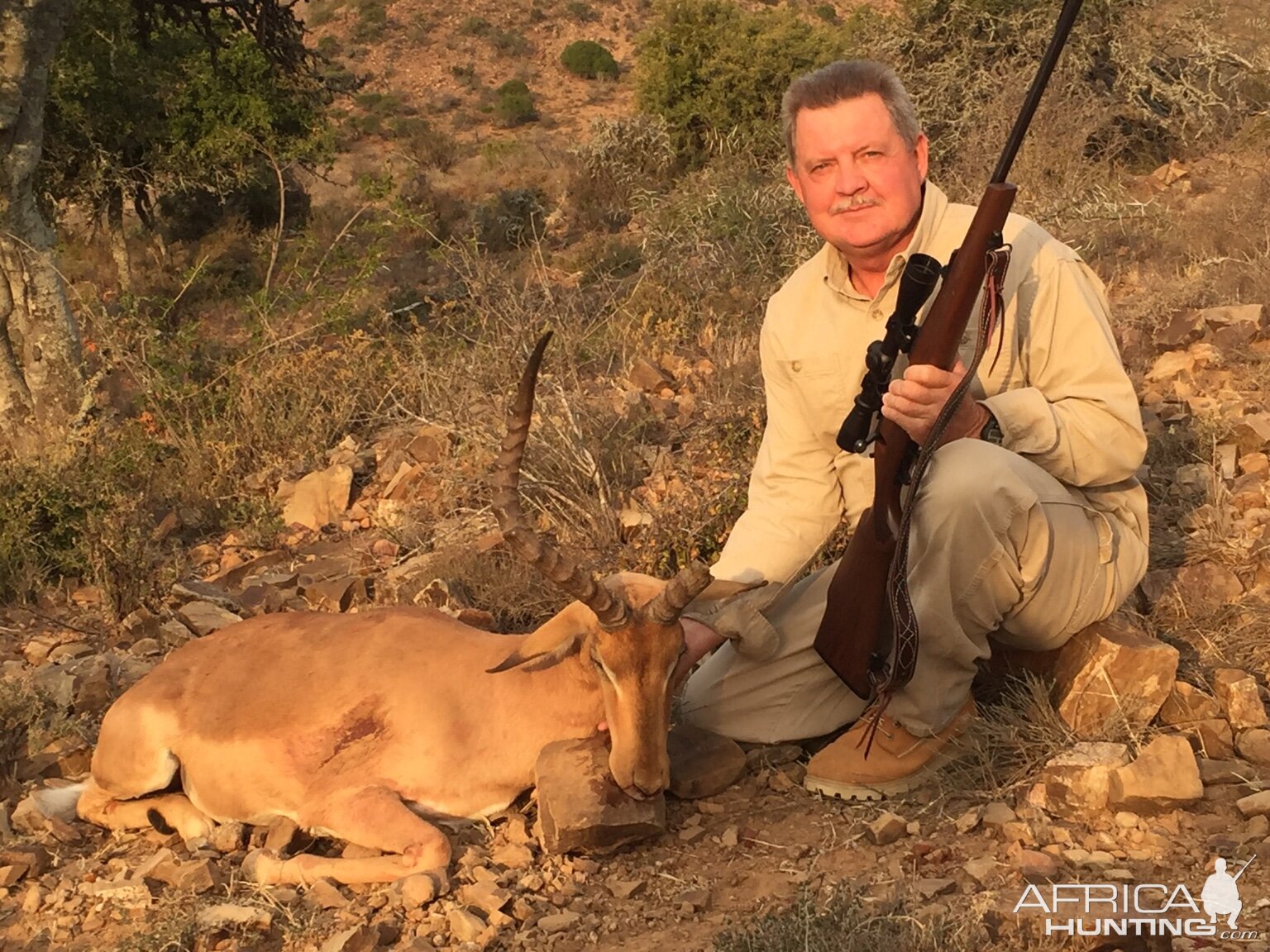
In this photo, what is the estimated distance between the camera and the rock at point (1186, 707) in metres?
4.30

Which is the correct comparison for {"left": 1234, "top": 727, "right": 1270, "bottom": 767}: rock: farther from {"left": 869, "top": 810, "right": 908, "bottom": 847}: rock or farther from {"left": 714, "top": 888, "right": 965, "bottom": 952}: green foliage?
{"left": 714, "top": 888, "right": 965, "bottom": 952}: green foliage

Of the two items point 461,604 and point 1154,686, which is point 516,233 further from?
point 1154,686

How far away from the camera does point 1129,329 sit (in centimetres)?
774

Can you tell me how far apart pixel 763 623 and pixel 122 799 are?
8.36ft

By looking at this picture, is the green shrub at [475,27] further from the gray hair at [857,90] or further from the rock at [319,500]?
the gray hair at [857,90]

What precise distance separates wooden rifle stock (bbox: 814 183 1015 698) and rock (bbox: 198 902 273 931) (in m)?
2.07

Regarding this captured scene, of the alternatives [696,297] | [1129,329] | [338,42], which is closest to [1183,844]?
[1129,329]

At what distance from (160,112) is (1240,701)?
14459 mm

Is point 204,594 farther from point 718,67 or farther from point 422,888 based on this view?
point 718,67

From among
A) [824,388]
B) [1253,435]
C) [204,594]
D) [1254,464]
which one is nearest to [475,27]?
[204,594]

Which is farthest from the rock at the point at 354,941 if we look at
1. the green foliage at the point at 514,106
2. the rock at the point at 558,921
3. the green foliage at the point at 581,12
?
the green foliage at the point at 581,12

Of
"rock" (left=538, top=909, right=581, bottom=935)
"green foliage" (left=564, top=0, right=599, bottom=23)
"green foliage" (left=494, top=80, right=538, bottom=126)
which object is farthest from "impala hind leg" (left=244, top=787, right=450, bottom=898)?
"green foliage" (left=564, top=0, right=599, bottom=23)

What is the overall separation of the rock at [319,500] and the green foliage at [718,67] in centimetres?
1018

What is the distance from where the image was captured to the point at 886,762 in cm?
440
